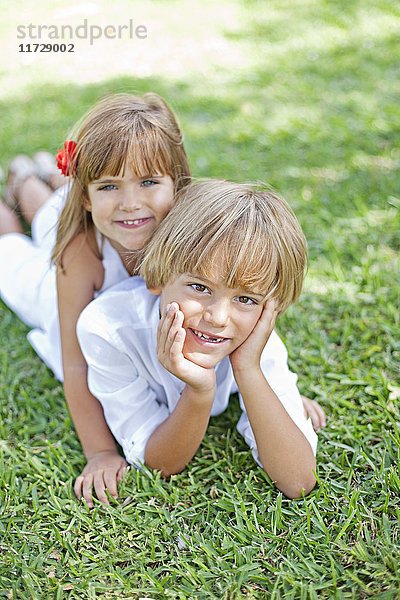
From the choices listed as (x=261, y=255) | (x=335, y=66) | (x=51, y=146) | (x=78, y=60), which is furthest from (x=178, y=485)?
(x=78, y=60)

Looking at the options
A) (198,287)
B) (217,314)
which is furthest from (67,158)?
(217,314)

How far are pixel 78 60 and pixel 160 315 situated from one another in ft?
13.7

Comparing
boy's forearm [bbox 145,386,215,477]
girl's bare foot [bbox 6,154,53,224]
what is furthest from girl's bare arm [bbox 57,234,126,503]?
girl's bare foot [bbox 6,154,53,224]

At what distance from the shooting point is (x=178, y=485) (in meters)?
2.32

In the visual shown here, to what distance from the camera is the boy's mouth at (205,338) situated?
211 cm

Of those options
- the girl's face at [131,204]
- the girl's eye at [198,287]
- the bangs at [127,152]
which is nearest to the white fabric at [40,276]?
the girl's face at [131,204]

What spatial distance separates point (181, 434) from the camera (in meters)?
2.21

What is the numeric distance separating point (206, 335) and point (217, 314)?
0.09m

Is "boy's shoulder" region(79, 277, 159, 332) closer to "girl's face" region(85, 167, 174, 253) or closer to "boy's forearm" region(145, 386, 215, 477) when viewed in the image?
"girl's face" region(85, 167, 174, 253)

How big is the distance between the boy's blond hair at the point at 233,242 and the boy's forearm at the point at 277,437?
0.90 feet

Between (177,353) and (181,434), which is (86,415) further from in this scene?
(177,353)

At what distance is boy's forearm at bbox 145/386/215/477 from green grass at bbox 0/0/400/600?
0.06 metres

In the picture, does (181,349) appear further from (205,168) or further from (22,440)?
(205,168)

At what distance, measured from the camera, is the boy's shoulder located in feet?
7.74
